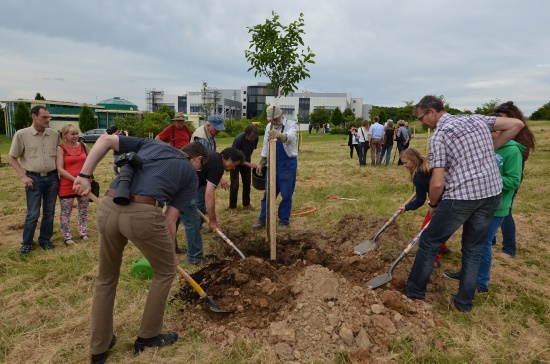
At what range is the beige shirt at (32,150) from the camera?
15.1 feet

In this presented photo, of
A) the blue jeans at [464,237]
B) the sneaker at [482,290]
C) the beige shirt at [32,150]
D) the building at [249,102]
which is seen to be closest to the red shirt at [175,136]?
the beige shirt at [32,150]

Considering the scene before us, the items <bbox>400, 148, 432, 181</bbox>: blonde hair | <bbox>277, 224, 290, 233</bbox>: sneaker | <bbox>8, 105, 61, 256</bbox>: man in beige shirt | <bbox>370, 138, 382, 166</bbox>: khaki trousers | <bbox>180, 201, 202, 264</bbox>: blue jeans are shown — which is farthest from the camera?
<bbox>370, 138, 382, 166</bbox>: khaki trousers

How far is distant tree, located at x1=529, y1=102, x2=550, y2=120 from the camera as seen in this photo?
3750 centimetres

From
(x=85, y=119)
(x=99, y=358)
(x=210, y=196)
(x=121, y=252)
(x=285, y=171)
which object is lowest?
(x=99, y=358)

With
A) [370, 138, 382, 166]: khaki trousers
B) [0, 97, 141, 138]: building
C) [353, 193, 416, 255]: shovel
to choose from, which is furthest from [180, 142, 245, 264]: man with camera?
[0, 97, 141, 138]: building

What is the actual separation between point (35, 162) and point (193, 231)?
2.32 metres

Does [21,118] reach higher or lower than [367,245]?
higher

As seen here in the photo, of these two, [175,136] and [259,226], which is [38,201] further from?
[259,226]

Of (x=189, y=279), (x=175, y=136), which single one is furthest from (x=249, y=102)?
(x=189, y=279)

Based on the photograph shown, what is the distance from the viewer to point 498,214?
3.74 meters

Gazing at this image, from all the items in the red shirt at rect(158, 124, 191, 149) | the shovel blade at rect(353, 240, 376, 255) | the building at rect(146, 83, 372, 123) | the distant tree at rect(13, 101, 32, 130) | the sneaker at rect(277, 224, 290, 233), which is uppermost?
the building at rect(146, 83, 372, 123)

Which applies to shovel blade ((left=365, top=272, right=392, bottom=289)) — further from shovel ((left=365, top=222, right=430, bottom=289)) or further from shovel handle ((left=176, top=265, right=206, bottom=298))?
shovel handle ((left=176, top=265, right=206, bottom=298))

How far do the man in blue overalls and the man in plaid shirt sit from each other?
221cm

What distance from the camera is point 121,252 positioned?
2.60m
